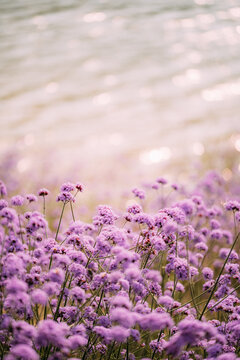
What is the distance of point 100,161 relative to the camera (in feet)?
30.2

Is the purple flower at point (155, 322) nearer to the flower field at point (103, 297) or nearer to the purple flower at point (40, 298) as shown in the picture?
the flower field at point (103, 297)

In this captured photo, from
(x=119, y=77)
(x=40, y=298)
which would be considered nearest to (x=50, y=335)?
(x=40, y=298)

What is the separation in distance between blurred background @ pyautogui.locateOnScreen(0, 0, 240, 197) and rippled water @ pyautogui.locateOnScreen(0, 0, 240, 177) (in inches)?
1.5

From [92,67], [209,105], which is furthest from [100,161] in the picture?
[92,67]

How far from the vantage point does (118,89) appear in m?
12.4

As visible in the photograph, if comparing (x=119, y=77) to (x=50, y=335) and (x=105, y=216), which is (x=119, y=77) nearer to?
(x=105, y=216)

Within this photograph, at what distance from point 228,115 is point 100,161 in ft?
15.3

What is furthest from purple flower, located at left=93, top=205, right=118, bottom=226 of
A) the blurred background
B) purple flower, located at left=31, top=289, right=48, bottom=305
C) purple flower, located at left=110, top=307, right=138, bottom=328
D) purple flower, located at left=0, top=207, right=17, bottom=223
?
the blurred background

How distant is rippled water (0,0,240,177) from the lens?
10250mm

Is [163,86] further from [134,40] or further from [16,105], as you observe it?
[16,105]

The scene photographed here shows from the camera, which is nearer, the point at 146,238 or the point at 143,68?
the point at 146,238

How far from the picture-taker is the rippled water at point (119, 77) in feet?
33.6

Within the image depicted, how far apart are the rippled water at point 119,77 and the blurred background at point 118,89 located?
39 millimetres

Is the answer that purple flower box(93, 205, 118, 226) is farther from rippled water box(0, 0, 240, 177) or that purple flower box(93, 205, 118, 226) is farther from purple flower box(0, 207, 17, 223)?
rippled water box(0, 0, 240, 177)
